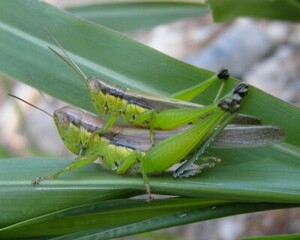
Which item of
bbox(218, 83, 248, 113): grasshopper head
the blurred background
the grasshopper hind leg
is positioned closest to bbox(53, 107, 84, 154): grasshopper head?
the grasshopper hind leg

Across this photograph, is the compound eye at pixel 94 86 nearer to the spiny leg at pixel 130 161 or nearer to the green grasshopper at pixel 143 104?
the green grasshopper at pixel 143 104

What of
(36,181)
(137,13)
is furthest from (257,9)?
(36,181)

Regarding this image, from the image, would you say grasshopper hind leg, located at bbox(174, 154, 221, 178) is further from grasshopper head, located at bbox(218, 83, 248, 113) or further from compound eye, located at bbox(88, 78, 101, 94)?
compound eye, located at bbox(88, 78, 101, 94)

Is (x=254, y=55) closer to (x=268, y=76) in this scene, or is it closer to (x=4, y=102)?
(x=268, y=76)

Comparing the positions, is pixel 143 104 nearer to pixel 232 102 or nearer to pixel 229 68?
pixel 232 102

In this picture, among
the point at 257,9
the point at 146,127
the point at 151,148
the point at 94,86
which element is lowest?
the point at 151,148

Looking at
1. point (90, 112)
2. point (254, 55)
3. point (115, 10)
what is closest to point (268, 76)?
point (254, 55)
